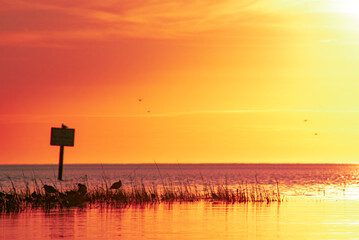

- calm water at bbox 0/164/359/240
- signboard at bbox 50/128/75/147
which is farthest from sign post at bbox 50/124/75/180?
calm water at bbox 0/164/359/240

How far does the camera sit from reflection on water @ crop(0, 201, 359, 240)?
2086 cm

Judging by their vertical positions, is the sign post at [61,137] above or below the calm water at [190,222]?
above

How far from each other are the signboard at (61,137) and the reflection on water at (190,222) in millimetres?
11457

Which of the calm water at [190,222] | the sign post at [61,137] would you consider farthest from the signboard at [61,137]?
the calm water at [190,222]

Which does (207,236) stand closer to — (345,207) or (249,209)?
(249,209)

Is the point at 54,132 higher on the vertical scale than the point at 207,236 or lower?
higher

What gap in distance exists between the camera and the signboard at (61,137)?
41.5m

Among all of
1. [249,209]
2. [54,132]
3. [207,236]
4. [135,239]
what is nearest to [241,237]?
[207,236]

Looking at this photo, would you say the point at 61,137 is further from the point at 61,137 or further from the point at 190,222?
the point at 190,222

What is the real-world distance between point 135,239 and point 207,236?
2.59m

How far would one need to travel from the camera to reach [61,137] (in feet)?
136

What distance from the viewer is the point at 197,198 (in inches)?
1460

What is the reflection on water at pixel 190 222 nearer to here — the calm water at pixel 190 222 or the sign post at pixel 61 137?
the calm water at pixel 190 222

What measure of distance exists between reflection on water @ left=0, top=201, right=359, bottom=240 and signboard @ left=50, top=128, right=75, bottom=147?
37.6ft
